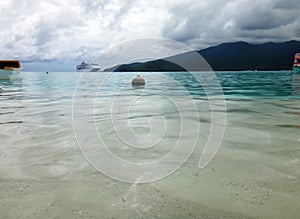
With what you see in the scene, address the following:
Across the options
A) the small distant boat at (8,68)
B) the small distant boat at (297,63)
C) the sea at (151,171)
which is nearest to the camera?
the sea at (151,171)

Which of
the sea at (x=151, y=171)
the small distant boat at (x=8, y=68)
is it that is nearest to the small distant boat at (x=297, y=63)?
the sea at (x=151, y=171)

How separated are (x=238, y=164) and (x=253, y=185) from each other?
0.60 m

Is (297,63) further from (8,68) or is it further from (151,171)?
(151,171)

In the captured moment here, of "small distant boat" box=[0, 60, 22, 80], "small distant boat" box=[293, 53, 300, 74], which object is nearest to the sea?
"small distant boat" box=[0, 60, 22, 80]

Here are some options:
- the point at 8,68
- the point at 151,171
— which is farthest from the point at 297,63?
the point at 151,171

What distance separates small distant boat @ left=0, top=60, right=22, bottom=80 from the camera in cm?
3150

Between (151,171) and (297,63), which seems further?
(297,63)

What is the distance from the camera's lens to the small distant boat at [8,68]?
31498mm

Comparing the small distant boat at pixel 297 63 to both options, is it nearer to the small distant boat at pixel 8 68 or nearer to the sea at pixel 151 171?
the sea at pixel 151 171

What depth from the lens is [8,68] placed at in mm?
32375

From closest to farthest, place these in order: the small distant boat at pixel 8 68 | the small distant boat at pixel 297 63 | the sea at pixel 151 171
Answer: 1. the sea at pixel 151 171
2. the small distant boat at pixel 8 68
3. the small distant boat at pixel 297 63

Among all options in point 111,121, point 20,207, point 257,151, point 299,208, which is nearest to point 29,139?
point 111,121

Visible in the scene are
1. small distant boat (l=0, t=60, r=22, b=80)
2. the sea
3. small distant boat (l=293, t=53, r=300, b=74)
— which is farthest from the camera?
small distant boat (l=293, t=53, r=300, b=74)

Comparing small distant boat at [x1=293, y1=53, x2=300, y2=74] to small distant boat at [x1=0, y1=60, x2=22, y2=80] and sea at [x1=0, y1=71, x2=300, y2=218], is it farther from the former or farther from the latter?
small distant boat at [x1=0, y1=60, x2=22, y2=80]
